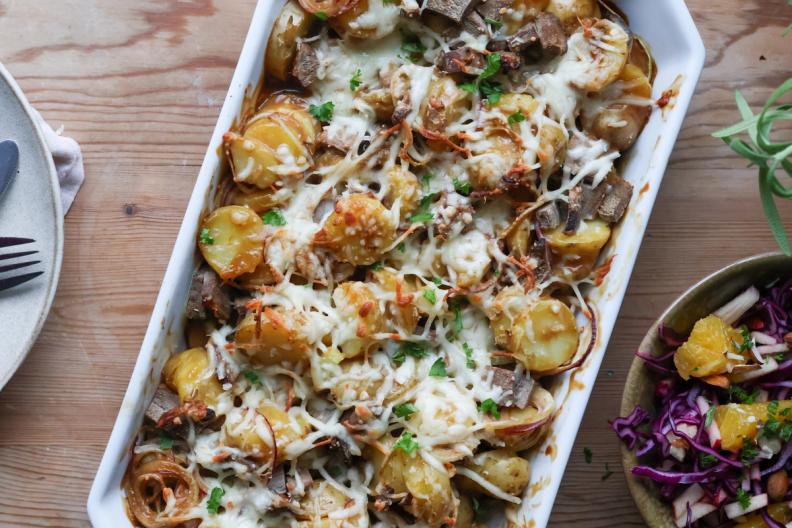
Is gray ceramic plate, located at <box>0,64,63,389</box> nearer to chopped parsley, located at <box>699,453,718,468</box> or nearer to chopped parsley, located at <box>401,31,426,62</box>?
chopped parsley, located at <box>401,31,426,62</box>

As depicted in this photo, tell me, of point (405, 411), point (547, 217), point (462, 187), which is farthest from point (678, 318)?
point (405, 411)

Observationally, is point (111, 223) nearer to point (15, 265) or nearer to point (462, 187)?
point (15, 265)

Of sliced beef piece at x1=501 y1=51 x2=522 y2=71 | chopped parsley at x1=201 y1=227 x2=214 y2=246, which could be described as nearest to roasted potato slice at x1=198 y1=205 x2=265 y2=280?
chopped parsley at x1=201 y1=227 x2=214 y2=246

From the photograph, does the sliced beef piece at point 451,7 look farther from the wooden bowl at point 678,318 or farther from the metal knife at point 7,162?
the metal knife at point 7,162

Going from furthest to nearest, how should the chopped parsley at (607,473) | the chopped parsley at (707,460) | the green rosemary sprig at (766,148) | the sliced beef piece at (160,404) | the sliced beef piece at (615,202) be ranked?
the chopped parsley at (607,473) → the chopped parsley at (707,460) → the sliced beef piece at (615,202) → the sliced beef piece at (160,404) → the green rosemary sprig at (766,148)

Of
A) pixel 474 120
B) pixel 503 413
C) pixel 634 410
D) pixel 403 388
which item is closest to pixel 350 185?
pixel 474 120

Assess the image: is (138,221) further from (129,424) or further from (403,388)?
(403,388)

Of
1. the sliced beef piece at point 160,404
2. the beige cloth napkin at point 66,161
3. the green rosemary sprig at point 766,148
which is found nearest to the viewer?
the green rosemary sprig at point 766,148

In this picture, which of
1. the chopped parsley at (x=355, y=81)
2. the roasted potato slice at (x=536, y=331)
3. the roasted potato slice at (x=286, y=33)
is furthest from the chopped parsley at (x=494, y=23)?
the roasted potato slice at (x=536, y=331)
